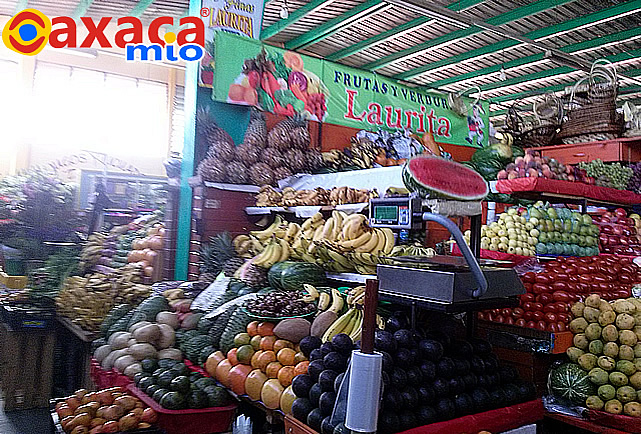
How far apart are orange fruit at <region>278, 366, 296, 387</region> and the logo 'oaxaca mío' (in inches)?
104

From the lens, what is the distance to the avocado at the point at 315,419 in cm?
194

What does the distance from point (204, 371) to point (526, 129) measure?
466 centimetres

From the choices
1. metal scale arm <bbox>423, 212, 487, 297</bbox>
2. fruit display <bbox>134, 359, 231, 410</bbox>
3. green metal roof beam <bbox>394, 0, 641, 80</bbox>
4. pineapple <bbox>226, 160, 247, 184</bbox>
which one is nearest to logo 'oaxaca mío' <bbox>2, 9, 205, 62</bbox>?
pineapple <bbox>226, 160, 247, 184</bbox>

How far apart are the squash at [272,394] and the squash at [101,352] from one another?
1257 millimetres

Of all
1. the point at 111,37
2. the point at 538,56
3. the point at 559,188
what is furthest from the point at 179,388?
the point at 538,56

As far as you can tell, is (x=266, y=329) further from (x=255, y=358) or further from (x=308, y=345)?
(x=308, y=345)

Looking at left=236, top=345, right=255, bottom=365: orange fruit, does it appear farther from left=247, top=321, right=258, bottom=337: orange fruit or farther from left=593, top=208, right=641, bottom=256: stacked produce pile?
left=593, top=208, right=641, bottom=256: stacked produce pile

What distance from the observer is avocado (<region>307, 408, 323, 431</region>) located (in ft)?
6.35

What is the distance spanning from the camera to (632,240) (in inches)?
162

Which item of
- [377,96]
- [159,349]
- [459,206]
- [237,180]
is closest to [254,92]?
[237,180]

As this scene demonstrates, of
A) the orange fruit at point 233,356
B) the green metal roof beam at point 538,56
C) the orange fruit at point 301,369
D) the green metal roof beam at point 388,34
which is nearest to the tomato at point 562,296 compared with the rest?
the orange fruit at point 301,369

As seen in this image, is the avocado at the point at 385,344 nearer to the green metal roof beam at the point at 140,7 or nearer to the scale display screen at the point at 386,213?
the scale display screen at the point at 386,213

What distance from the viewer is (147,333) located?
10.5 ft

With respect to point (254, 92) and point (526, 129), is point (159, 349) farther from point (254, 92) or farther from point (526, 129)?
point (526, 129)
